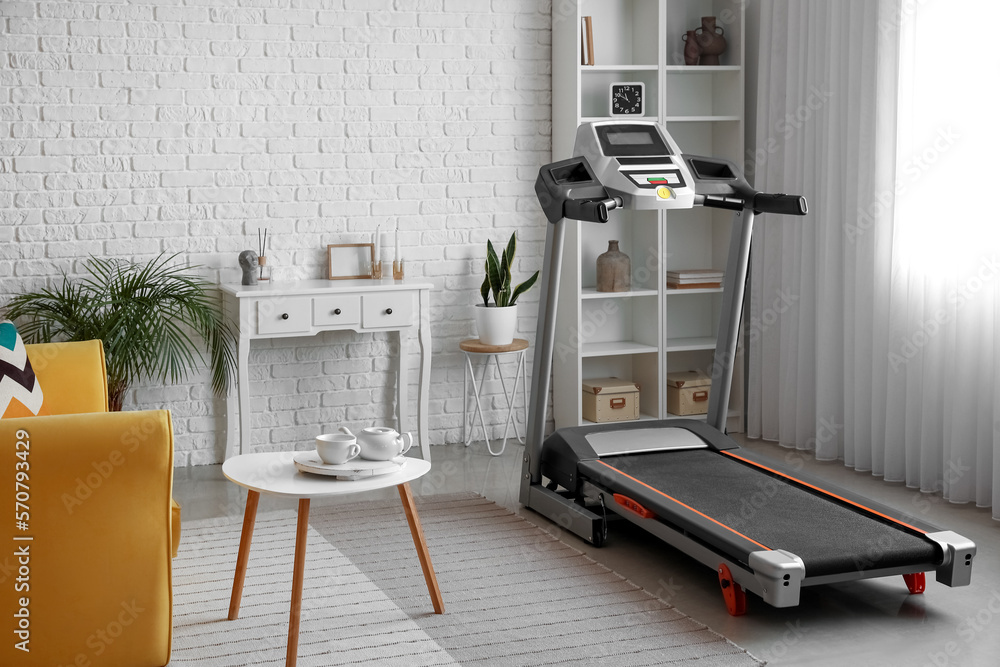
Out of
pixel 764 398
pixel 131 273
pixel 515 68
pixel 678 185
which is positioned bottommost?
pixel 764 398

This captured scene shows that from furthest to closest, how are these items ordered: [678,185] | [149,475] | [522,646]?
[678,185], [522,646], [149,475]

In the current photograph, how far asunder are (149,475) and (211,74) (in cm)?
268

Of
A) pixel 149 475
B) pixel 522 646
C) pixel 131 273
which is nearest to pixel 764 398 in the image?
pixel 522 646

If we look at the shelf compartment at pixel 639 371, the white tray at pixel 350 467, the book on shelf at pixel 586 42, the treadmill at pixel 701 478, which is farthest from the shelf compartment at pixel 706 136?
the white tray at pixel 350 467

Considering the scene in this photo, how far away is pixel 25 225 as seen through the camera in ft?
14.6

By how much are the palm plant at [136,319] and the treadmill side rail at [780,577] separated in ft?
8.68

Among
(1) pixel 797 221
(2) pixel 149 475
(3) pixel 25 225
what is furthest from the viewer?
(1) pixel 797 221

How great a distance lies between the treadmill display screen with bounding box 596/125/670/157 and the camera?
384cm

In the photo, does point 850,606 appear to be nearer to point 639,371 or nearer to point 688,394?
point 688,394

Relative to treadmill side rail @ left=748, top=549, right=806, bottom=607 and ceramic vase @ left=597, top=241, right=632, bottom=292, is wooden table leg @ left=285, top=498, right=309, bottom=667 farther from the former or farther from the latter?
ceramic vase @ left=597, top=241, right=632, bottom=292

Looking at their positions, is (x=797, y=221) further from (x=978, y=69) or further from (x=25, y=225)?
(x=25, y=225)

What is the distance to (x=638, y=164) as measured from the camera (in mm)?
3771

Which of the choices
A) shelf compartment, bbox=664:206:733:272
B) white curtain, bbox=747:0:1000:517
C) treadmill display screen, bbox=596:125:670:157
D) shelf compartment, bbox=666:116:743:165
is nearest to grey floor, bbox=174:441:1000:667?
white curtain, bbox=747:0:1000:517

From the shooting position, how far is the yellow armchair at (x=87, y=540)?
2.41m
